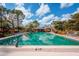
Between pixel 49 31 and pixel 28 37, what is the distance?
25cm

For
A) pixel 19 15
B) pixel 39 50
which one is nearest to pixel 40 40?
pixel 39 50

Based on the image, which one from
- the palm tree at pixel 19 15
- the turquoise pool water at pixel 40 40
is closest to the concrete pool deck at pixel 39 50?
the turquoise pool water at pixel 40 40

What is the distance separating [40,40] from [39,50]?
0.38ft

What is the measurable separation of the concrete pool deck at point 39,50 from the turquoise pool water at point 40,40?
47 millimetres

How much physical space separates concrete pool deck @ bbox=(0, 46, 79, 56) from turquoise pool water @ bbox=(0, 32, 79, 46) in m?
0.05

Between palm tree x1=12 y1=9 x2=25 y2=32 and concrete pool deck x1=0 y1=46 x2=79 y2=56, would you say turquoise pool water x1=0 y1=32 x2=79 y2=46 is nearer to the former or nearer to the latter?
concrete pool deck x1=0 y1=46 x2=79 y2=56

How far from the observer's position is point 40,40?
8.68 ft

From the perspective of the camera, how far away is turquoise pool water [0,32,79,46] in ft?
8.65

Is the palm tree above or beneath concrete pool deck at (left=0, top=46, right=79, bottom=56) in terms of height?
above

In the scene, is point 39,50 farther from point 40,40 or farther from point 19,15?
point 19,15

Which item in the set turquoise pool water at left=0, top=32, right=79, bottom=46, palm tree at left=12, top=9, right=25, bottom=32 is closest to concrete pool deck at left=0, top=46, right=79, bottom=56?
turquoise pool water at left=0, top=32, right=79, bottom=46

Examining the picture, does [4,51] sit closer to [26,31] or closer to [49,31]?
Answer: [26,31]

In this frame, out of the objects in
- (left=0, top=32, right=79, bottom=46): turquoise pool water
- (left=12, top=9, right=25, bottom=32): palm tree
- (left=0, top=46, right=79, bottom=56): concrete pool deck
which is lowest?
(left=0, top=46, right=79, bottom=56): concrete pool deck

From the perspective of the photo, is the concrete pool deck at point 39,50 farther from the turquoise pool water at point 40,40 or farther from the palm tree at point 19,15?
the palm tree at point 19,15
